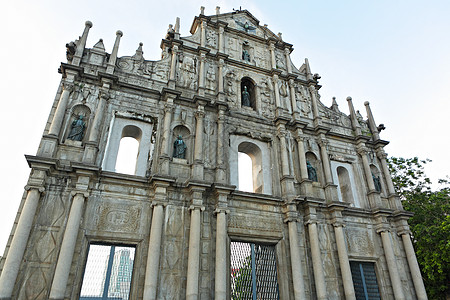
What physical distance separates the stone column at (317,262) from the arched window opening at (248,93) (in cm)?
598

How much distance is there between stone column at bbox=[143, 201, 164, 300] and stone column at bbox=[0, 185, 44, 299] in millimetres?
3118

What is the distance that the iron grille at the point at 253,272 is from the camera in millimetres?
9617

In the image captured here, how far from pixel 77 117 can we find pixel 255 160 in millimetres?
7143

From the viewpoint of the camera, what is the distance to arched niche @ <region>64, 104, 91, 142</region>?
995cm

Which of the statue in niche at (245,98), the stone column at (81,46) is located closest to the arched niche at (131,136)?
the stone column at (81,46)

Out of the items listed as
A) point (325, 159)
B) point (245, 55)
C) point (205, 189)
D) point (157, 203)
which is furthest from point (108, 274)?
point (245, 55)

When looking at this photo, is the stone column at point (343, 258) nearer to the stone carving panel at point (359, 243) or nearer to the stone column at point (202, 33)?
the stone carving panel at point (359, 243)

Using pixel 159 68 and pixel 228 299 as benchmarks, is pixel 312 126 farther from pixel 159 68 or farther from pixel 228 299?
pixel 228 299

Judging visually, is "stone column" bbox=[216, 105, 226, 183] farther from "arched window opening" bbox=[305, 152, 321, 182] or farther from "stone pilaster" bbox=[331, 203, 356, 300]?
"stone pilaster" bbox=[331, 203, 356, 300]

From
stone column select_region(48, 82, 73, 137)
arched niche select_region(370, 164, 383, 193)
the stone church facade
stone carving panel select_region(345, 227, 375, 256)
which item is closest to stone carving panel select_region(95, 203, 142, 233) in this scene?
the stone church facade

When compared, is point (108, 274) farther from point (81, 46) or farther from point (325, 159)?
point (325, 159)

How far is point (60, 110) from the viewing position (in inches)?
388

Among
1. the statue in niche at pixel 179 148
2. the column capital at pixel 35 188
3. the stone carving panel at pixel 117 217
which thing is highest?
the statue in niche at pixel 179 148

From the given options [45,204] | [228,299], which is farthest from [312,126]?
[45,204]
